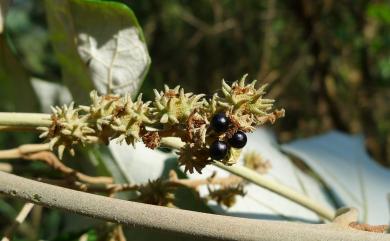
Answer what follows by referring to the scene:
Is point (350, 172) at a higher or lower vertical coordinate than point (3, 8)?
higher

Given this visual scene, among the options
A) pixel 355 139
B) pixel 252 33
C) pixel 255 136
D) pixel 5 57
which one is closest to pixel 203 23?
pixel 252 33

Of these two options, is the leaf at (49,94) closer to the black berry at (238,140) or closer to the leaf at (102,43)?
the leaf at (102,43)

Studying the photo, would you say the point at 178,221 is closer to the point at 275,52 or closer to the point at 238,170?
the point at 238,170

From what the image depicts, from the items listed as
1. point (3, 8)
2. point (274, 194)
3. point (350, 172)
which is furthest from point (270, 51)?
point (3, 8)

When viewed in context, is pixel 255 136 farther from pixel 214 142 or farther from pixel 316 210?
pixel 214 142

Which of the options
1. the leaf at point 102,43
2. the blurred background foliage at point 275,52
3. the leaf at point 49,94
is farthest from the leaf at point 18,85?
the blurred background foliage at point 275,52

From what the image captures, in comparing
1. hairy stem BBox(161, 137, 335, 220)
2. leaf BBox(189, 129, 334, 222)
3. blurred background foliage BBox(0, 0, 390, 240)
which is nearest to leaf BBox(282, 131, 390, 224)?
leaf BBox(189, 129, 334, 222)

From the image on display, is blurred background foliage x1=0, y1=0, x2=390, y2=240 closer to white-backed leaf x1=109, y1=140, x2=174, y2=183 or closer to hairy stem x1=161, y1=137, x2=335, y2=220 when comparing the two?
white-backed leaf x1=109, y1=140, x2=174, y2=183
